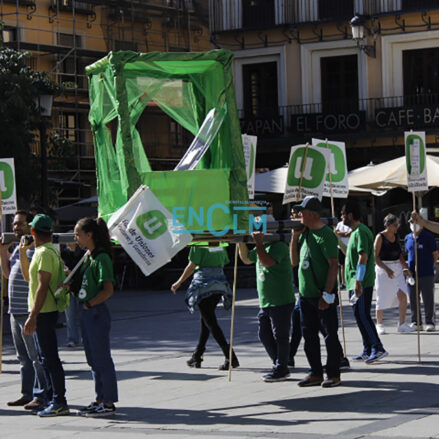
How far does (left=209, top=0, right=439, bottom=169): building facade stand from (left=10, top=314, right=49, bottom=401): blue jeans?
22.8 metres

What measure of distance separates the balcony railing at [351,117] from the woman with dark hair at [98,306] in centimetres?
2435

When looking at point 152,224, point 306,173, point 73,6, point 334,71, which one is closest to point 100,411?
point 152,224

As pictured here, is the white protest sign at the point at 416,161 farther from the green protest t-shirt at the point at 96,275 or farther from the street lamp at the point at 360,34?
the street lamp at the point at 360,34

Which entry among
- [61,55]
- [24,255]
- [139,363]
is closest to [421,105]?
[61,55]

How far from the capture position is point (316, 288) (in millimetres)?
10781

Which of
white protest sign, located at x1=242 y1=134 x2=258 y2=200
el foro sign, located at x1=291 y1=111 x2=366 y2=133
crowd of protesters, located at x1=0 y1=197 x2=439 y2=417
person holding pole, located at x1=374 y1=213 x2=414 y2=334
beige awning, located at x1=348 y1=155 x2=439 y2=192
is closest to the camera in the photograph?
crowd of protesters, located at x1=0 y1=197 x2=439 y2=417

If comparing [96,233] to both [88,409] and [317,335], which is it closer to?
[88,409]

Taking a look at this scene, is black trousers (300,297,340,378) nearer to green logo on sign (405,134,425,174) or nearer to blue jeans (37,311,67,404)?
blue jeans (37,311,67,404)

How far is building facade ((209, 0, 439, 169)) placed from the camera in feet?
109

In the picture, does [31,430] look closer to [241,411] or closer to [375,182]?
[241,411]

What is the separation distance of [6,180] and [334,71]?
2144 centimetres

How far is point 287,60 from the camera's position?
116 ft

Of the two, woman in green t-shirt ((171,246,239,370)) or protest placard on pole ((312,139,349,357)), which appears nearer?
woman in green t-shirt ((171,246,239,370))

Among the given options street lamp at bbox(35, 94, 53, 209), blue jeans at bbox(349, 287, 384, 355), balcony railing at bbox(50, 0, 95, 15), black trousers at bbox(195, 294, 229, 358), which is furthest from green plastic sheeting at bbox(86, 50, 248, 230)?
balcony railing at bbox(50, 0, 95, 15)
